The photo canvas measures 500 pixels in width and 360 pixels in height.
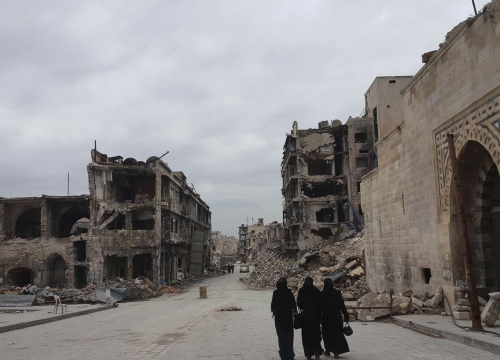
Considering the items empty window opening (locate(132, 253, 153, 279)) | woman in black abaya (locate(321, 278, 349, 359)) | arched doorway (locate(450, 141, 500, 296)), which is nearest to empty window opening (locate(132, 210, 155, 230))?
empty window opening (locate(132, 253, 153, 279))

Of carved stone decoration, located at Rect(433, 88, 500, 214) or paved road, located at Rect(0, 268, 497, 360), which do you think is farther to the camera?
carved stone decoration, located at Rect(433, 88, 500, 214)

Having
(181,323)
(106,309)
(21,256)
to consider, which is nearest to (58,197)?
(21,256)

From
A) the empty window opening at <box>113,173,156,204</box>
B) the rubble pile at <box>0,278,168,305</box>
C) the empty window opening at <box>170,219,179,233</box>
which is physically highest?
the empty window opening at <box>113,173,156,204</box>

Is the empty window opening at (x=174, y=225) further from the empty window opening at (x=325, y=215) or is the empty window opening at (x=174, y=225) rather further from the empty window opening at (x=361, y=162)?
the empty window opening at (x=361, y=162)

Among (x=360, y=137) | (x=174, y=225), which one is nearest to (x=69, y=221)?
(x=174, y=225)

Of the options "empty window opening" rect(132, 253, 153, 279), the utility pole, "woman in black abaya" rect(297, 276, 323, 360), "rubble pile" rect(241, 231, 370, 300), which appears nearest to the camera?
"woman in black abaya" rect(297, 276, 323, 360)

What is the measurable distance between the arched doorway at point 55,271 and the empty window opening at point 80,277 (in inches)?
36.5

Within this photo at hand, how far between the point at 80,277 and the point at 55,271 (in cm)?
216

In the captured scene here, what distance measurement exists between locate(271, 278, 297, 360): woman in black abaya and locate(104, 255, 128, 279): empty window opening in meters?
26.4

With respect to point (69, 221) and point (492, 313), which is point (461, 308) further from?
point (69, 221)

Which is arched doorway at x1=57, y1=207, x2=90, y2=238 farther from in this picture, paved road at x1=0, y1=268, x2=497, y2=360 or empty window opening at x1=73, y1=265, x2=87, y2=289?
paved road at x1=0, y1=268, x2=497, y2=360

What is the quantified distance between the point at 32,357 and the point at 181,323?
18.7 feet

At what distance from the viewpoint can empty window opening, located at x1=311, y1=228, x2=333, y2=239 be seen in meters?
44.5

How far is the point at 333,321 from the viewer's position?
7.59m
